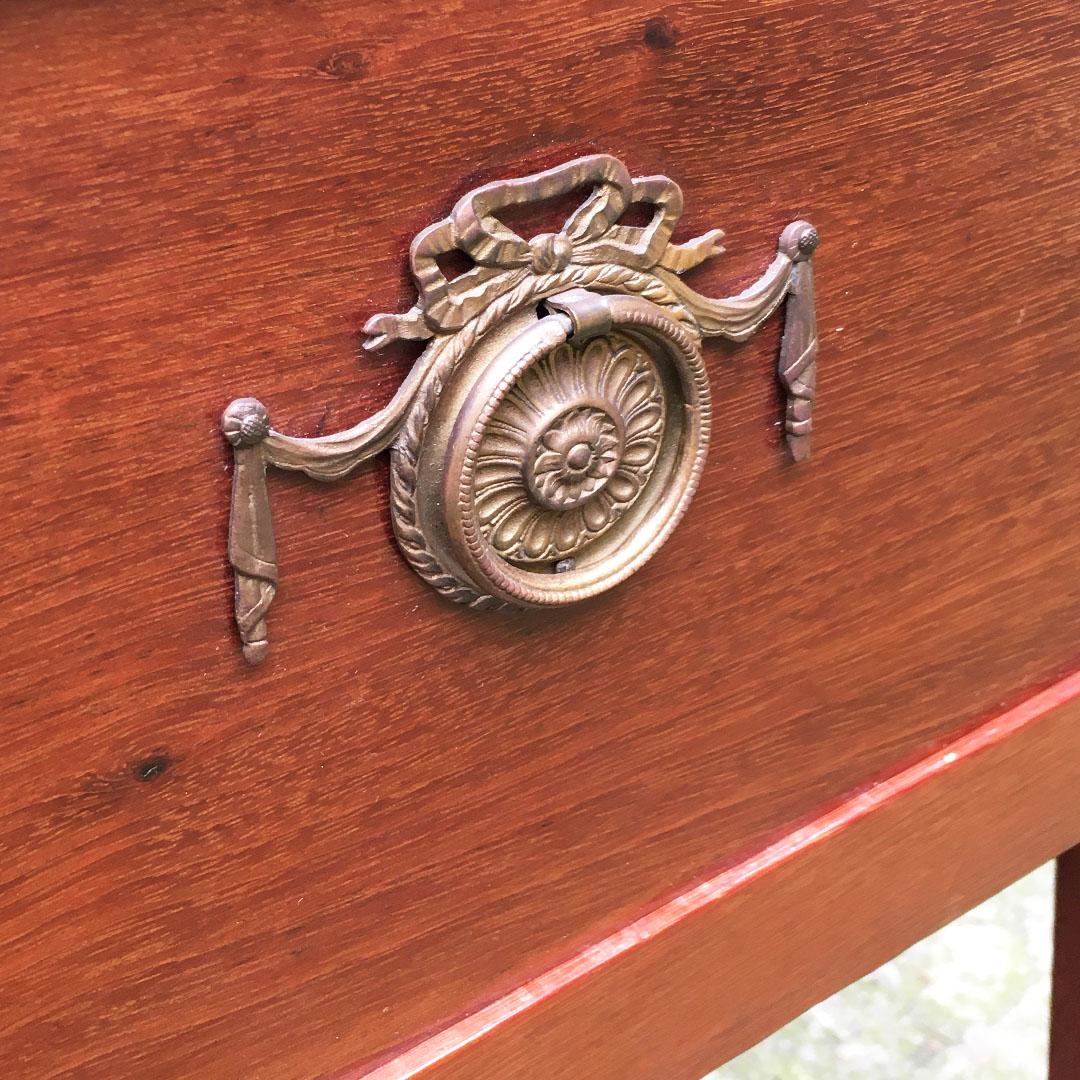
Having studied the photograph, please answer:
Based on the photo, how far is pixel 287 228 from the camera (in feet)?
1.16

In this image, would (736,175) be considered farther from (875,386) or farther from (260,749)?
(260,749)

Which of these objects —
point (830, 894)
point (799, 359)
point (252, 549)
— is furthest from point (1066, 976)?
point (252, 549)

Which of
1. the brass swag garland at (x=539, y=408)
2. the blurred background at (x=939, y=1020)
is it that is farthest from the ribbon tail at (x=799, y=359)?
the blurred background at (x=939, y=1020)

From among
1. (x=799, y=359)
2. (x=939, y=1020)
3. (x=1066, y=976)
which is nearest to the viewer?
(x=799, y=359)

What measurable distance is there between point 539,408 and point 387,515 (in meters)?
0.06

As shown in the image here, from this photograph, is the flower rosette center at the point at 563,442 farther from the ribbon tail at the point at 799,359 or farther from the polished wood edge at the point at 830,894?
the polished wood edge at the point at 830,894

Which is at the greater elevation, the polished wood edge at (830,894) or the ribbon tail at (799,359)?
the ribbon tail at (799,359)

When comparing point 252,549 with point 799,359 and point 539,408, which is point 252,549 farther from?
point 799,359

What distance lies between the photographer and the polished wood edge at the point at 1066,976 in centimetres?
78

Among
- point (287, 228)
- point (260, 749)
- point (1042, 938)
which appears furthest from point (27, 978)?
point (1042, 938)

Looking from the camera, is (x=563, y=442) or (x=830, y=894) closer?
(x=563, y=442)

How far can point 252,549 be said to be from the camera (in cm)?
37

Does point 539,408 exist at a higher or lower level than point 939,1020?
higher

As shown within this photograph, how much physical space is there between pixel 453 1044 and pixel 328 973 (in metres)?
0.07
